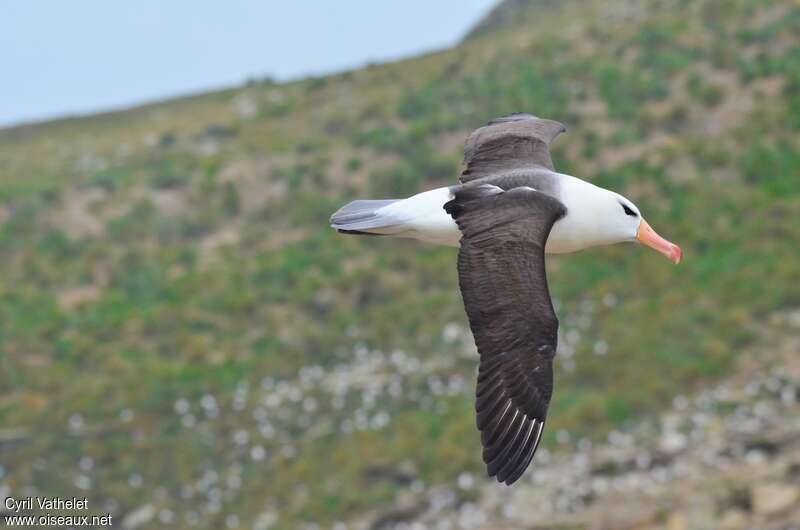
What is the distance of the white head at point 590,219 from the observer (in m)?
7.46

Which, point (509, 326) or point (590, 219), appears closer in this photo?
point (509, 326)

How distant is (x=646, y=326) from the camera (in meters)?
14.9

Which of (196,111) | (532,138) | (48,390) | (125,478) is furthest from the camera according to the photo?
(196,111)

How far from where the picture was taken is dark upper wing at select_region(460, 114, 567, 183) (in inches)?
334

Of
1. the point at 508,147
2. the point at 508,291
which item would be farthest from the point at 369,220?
the point at 508,147

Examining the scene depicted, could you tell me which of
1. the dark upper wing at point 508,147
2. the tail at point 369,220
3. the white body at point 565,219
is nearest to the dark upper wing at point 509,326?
the white body at point 565,219

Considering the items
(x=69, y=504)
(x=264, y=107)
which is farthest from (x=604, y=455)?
(x=264, y=107)

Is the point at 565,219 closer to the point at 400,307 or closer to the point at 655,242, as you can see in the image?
the point at 655,242

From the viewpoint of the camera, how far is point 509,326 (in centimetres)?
680

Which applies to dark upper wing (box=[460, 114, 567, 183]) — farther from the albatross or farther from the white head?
the albatross

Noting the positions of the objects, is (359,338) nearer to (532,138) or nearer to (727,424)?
(727,424)

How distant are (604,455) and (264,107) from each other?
42.1 feet

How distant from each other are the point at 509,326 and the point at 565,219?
85 cm

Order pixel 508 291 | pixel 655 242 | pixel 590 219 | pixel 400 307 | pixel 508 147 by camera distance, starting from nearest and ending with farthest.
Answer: pixel 508 291 → pixel 590 219 → pixel 655 242 → pixel 508 147 → pixel 400 307
